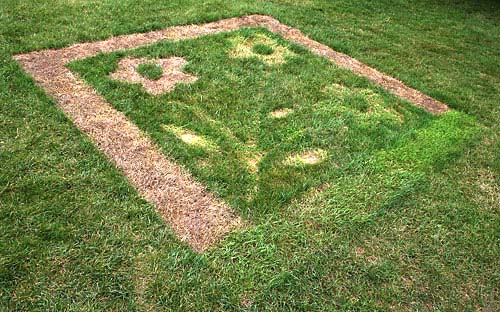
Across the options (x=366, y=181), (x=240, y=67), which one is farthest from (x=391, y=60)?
(x=366, y=181)

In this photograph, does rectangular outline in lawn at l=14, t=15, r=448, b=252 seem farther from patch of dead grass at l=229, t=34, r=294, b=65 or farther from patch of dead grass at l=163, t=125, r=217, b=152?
patch of dead grass at l=229, t=34, r=294, b=65

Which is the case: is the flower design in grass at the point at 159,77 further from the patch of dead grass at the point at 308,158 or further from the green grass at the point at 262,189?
the patch of dead grass at the point at 308,158

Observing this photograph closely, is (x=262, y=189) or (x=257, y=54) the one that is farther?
(x=257, y=54)

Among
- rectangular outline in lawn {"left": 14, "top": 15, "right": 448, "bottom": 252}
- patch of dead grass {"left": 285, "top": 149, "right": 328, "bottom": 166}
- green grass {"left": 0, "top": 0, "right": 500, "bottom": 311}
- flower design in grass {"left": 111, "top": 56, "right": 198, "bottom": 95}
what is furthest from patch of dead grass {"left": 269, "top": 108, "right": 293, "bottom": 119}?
rectangular outline in lawn {"left": 14, "top": 15, "right": 448, "bottom": 252}

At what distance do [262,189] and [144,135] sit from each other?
3.68 feet

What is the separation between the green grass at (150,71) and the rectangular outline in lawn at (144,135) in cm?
56

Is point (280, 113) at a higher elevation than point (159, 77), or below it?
below

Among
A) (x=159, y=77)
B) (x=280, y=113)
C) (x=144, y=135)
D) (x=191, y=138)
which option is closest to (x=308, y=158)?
(x=280, y=113)

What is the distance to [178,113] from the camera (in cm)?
390

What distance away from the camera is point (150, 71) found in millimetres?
4484

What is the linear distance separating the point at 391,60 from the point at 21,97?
14.0 ft

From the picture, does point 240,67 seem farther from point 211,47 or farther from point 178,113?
point 178,113

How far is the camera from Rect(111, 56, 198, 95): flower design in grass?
4.28 meters

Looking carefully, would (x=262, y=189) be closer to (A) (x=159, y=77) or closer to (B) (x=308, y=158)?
(B) (x=308, y=158)
